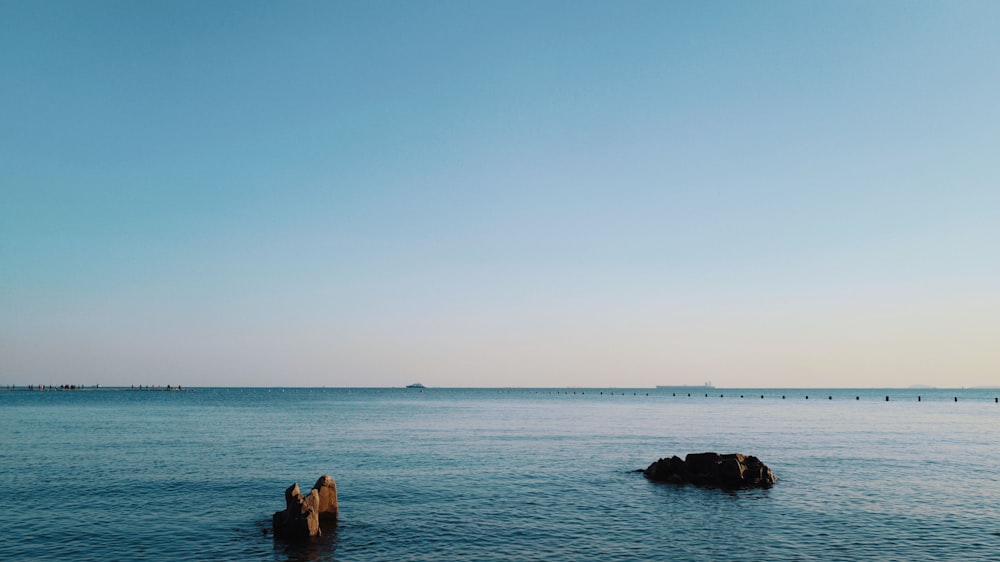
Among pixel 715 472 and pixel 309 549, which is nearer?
pixel 309 549

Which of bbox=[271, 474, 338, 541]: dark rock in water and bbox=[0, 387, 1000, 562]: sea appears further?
bbox=[271, 474, 338, 541]: dark rock in water

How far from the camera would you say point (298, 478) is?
1949 inches

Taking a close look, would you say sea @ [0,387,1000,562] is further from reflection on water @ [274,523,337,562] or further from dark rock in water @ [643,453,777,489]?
dark rock in water @ [643,453,777,489]

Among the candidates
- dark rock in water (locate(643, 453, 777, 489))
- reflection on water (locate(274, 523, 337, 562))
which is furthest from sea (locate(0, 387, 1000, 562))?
dark rock in water (locate(643, 453, 777, 489))

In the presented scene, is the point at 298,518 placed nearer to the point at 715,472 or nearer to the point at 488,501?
the point at 488,501

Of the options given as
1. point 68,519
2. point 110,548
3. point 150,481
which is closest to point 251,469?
point 150,481

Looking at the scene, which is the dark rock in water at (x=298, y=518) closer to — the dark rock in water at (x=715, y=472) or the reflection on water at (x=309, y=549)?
the reflection on water at (x=309, y=549)

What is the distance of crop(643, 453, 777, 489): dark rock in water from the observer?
47.7 m

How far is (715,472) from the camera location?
4878 centimetres

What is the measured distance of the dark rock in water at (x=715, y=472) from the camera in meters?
47.7

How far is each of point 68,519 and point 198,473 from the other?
16055mm

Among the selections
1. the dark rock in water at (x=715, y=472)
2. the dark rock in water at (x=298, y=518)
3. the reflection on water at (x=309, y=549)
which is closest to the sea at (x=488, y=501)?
the reflection on water at (x=309, y=549)

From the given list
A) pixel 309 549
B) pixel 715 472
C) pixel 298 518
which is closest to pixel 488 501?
pixel 298 518

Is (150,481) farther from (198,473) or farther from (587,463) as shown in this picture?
(587,463)
